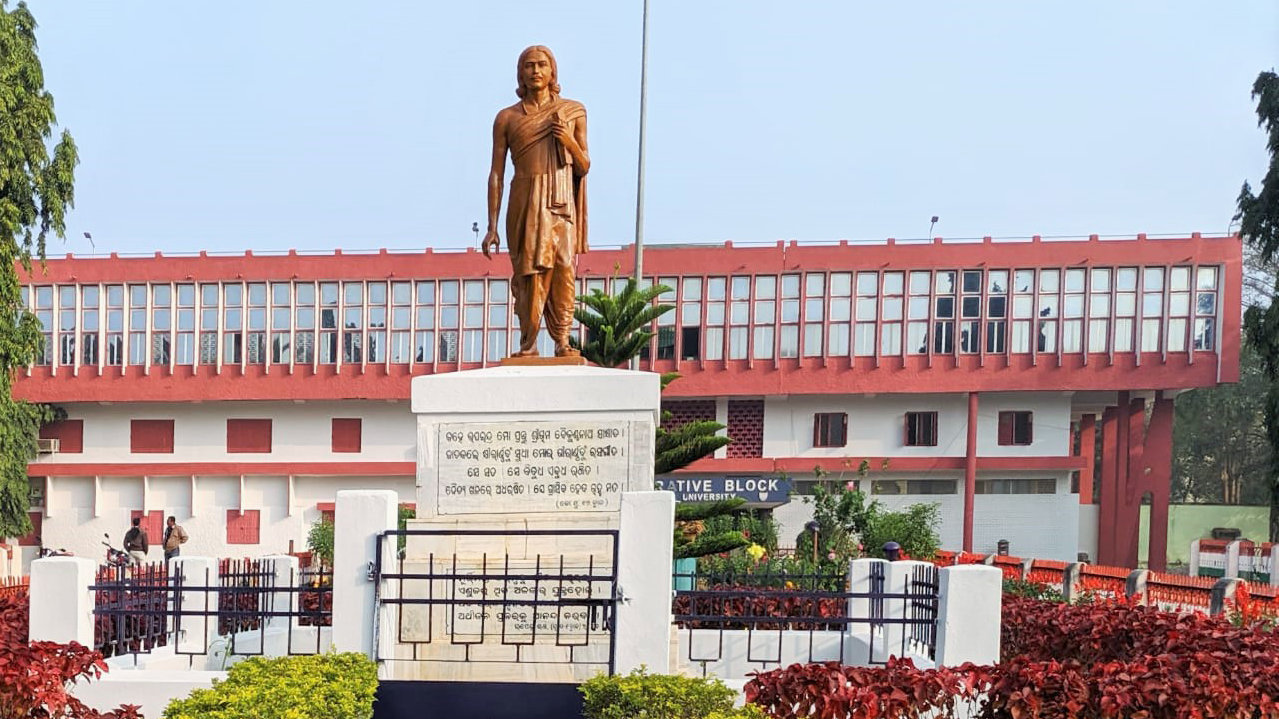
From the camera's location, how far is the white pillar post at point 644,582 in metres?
7.40

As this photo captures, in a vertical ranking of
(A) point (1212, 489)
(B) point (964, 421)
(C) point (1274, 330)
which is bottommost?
(A) point (1212, 489)

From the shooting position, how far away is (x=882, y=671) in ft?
20.8

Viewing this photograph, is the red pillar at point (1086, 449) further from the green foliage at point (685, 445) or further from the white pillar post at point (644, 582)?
the white pillar post at point (644, 582)

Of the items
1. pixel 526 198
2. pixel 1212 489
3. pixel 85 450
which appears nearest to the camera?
pixel 526 198

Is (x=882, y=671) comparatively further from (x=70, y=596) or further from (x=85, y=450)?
(x=85, y=450)

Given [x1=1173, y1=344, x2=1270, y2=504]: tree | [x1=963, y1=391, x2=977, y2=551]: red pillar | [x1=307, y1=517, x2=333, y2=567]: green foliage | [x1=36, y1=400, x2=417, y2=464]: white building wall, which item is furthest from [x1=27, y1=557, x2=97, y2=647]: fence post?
[x1=1173, y1=344, x2=1270, y2=504]: tree

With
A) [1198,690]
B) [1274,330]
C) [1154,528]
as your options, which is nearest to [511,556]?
[1198,690]

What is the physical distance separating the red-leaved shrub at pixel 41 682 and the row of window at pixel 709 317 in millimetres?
33130

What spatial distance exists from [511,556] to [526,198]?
8.67 ft

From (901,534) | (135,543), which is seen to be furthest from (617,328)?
(135,543)

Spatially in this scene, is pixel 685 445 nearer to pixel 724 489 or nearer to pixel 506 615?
pixel 724 489

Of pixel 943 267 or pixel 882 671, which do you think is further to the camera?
pixel 943 267

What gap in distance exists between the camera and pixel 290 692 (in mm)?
6148

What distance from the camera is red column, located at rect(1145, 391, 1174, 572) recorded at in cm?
4066
